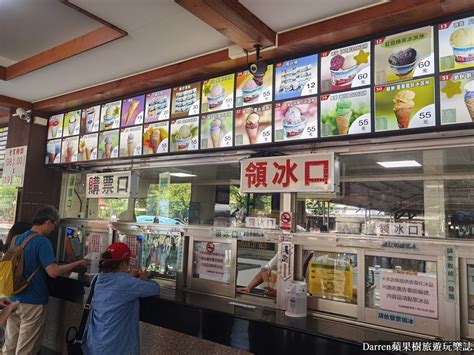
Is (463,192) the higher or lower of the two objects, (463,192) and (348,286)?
the higher

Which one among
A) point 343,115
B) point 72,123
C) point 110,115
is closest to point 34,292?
point 110,115

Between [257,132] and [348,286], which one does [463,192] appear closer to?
[348,286]

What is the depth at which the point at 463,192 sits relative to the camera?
2.20 metres

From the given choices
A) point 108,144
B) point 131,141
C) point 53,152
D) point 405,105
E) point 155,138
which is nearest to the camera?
point 405,105

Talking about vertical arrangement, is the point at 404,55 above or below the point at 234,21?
below

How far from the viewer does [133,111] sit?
3566 millimetres

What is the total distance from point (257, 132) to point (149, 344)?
6.94 feet

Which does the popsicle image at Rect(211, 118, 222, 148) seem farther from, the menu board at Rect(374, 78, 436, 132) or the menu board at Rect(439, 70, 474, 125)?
the menu board at Rect(439, 70, 474, 125)

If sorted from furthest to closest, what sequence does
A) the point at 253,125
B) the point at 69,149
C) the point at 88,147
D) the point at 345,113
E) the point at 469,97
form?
the point at 69,149 < the point at 88,147 < the point at 253,125 < the point at 345,113 < the point at 469,97

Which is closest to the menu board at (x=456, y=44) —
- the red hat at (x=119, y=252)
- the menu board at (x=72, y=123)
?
the red hat at (x=119, y=252)

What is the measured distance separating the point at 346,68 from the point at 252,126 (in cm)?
79

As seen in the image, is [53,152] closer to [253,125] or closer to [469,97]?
[253,125]

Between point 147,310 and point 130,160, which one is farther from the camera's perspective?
point 130,160

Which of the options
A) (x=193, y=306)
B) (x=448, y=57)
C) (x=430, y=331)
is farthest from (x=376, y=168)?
(x=193, y=306)
